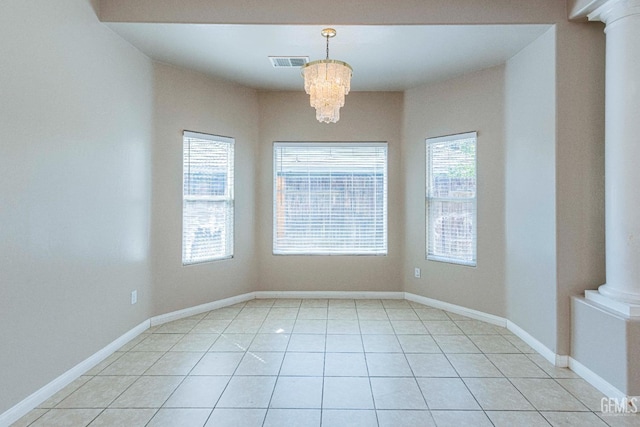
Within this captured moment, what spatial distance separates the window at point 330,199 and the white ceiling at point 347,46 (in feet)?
3.31

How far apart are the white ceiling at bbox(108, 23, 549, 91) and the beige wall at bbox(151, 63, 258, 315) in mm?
263

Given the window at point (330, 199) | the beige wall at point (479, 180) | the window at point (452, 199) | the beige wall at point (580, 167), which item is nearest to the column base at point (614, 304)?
the beige wall at point (580, 167)

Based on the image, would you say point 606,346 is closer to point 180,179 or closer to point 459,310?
point 459,310

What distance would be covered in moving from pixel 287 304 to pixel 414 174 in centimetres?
233

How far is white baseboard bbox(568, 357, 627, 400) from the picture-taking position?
232 cm

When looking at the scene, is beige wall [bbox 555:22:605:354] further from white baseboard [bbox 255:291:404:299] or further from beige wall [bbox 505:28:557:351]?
white baseboard [bbox 255:291:404:299]

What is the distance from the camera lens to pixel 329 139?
4.74m

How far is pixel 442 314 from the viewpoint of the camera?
4145 mm

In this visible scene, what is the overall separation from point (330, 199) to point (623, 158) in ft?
10.0

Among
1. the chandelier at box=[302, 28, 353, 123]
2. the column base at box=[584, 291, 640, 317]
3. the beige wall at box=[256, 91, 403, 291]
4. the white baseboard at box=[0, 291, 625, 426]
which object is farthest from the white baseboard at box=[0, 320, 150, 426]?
the column base at box=[584, 291, 640, 317]

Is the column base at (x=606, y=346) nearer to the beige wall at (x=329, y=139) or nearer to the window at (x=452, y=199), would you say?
the window at (x=452, y=199)

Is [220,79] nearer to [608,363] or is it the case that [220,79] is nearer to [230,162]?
[230,162]

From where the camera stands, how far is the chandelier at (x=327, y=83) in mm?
2830

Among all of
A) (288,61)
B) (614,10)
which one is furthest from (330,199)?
→ (614,10)
